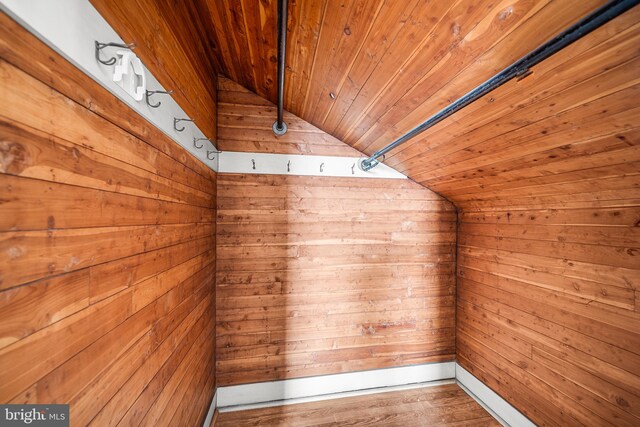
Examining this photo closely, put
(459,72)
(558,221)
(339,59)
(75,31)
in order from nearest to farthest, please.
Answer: (75,31), (459,72), (339,59), (558,221)

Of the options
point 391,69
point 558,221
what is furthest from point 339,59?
point 558,221

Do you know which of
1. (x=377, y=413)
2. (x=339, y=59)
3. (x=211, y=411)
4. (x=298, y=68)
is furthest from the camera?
(x=377, y=413)

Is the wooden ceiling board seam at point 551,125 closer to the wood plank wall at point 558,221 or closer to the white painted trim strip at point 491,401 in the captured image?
the wood plank wall at point 558,221

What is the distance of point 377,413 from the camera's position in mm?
2250

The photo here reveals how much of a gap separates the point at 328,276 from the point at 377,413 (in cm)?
124

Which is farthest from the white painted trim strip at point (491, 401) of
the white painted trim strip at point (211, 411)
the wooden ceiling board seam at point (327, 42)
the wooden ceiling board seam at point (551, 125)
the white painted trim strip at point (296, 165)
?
the wooden ceiling board seam at point (327, 42)

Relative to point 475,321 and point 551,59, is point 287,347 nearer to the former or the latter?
point 475,321

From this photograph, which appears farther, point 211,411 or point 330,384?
point 330,384

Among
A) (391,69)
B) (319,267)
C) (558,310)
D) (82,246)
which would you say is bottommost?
(558,310)

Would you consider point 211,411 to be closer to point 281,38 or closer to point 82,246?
point 82,246

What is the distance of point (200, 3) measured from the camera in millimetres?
1395

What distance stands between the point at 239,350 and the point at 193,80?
7.17 ft

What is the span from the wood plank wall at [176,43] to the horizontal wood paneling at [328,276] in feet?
2.56

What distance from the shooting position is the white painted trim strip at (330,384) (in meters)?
2.30
